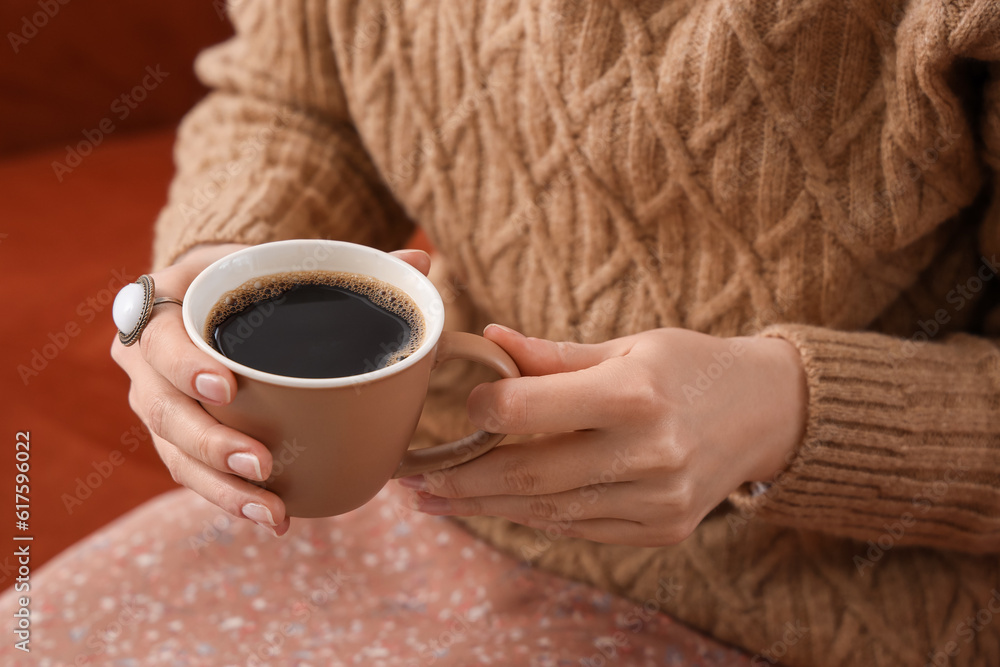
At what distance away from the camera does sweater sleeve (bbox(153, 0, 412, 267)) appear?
32.7 inches

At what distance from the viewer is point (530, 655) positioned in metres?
0.72

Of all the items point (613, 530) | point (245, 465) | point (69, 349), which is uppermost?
point (245, 465)

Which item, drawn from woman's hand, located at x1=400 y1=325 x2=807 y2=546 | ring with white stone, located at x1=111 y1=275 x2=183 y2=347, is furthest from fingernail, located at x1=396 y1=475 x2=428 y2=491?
ring with white stone, located at x1=111 y1=275 x2=183 y2=347

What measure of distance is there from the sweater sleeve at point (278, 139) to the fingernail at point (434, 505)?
0.33m

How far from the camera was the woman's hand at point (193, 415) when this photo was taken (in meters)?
0.48

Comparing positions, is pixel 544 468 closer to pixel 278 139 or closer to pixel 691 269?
pixel 691 269

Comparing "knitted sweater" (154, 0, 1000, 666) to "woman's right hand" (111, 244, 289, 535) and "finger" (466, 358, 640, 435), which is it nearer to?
"finger" (466, 358, 640, 435)

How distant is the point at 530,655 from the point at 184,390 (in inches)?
15.9

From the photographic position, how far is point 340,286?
564mm

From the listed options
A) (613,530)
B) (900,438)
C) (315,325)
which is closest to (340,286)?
(315,325)

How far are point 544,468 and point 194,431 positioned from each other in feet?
0.77

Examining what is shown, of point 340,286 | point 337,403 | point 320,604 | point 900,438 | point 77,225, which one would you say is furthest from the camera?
point 77,225

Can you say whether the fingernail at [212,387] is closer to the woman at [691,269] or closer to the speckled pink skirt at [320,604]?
the woman at [691,269]

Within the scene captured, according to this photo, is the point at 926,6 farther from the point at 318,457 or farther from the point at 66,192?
the point at 66,192
